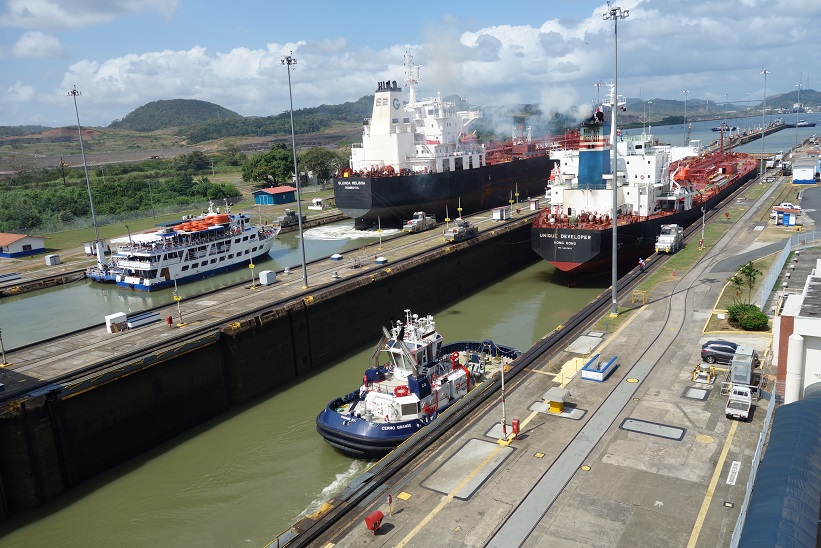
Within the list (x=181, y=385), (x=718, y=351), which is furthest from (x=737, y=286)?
(x=181, y=385)

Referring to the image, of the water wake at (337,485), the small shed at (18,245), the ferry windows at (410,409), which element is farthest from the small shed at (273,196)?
the ferry windows at (410,409)

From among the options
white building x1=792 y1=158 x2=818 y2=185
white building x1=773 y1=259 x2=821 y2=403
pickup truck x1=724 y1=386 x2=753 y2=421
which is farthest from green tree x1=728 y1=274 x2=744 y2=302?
white building x1=792 y1=158 x2=818 y2=185

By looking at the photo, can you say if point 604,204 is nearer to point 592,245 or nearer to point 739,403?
point 592,245

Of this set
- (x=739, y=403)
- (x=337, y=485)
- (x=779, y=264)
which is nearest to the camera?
(x=739, y=403)

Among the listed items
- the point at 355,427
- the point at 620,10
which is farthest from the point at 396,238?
the point at 355,427

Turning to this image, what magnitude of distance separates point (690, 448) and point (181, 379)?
20513 mm

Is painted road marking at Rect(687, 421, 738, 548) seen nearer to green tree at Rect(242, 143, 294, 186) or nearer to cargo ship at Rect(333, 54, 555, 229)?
cargo ship at Rect(333, 54, 555, 229)

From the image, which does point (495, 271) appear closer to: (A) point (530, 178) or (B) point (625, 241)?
(B) point (625, 241)

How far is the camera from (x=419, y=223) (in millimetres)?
58344

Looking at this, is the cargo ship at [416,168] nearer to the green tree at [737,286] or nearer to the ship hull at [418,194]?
the ship hull at [418,194]

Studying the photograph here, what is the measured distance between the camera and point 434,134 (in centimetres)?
7088

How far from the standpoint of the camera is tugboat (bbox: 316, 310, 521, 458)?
70.9ft

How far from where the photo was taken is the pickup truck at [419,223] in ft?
191

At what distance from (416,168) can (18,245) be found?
1677 inches
